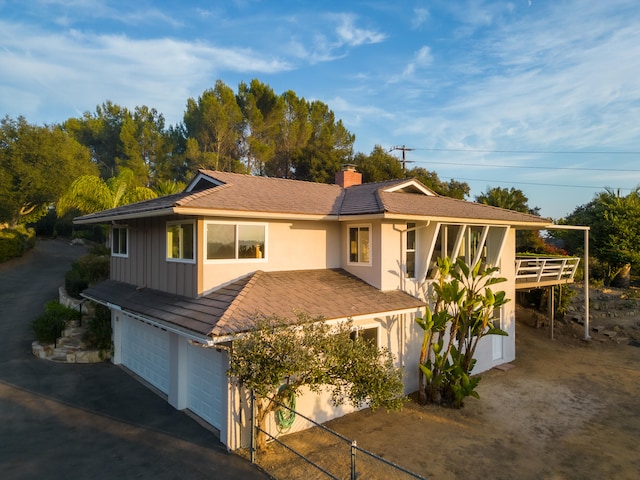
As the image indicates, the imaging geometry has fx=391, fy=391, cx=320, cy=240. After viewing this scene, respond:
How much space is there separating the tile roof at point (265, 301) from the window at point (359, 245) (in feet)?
2.08

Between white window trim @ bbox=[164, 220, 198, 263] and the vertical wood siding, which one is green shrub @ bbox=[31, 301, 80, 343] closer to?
the vertical wood siding

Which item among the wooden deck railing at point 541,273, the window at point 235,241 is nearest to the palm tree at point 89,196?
the window at point 235,241

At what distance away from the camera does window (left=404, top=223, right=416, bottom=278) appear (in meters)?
13.0

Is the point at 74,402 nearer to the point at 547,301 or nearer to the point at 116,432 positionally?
the point at 116,432

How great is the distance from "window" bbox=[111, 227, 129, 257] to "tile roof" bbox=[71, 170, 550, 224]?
3.50 ft

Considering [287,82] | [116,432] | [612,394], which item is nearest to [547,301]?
[612,394]

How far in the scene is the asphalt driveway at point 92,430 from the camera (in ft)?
25.8

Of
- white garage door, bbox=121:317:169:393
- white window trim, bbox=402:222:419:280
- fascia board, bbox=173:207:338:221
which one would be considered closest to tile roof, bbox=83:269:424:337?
white window trim, bbox=402:222:419:280

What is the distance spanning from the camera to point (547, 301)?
74.0 feet

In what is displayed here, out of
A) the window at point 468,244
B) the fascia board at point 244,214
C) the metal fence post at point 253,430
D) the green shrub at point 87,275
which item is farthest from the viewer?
the green shrub at point 87,275

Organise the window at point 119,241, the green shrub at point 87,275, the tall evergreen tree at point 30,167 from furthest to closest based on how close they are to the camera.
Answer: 1. the tall evergreen tree at point 30,167
2. the green shrub at point 87,275
3. the window at point 119,241

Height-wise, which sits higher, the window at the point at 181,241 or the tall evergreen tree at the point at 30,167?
the tall evergreen tree at the point at 30,167

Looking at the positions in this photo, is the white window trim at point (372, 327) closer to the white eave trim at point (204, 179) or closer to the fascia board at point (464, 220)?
the fascia board at point (464, 220)

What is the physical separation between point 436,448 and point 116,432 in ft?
25.1
